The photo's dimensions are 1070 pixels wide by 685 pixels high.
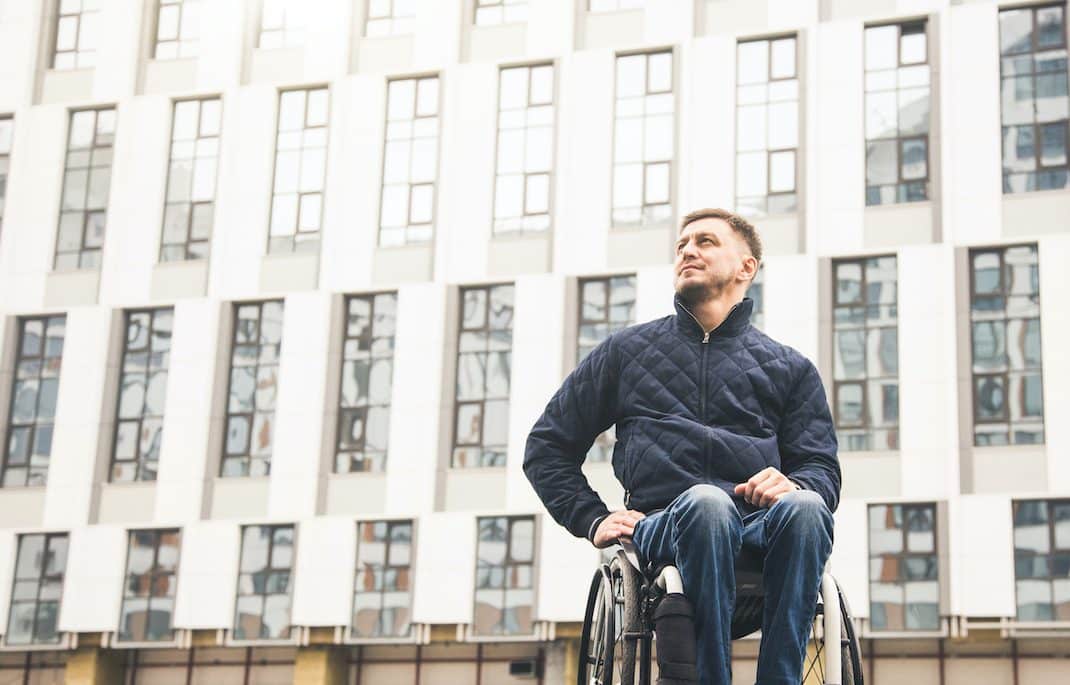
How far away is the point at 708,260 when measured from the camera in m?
5.68

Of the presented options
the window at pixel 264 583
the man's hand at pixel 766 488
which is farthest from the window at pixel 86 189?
the man's hand at pixel 766 488

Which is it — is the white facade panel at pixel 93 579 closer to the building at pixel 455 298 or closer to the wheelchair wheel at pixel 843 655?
the building at pixel 455 298

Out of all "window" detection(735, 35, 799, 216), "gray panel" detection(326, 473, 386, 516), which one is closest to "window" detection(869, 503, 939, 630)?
"window" detection(735, 35, 799, 216)

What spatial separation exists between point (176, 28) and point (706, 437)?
34.7m

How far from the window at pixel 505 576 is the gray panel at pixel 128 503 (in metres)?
7.42

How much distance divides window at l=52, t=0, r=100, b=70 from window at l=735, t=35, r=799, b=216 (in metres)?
15.1

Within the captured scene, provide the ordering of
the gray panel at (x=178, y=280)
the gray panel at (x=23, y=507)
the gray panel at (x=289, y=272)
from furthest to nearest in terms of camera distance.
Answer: the gray panel at (x=178, y=280)
the gray panel at (x=23, y=507)
the gray panel at (x=289, y=272)

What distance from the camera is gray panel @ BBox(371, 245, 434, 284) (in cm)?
3500

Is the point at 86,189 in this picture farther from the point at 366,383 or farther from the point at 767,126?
the point at 767,126

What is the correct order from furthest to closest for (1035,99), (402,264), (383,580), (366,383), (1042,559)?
(402,264) < (366,383) < (383,580) < (1035,99) < (1042,559)

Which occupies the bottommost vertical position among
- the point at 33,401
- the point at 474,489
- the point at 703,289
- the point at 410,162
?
the point at 703,289

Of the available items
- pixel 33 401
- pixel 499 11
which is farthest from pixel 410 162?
pixel 33 401

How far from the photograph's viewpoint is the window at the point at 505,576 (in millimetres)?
32625

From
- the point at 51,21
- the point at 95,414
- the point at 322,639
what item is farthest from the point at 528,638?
the point at 51,21
